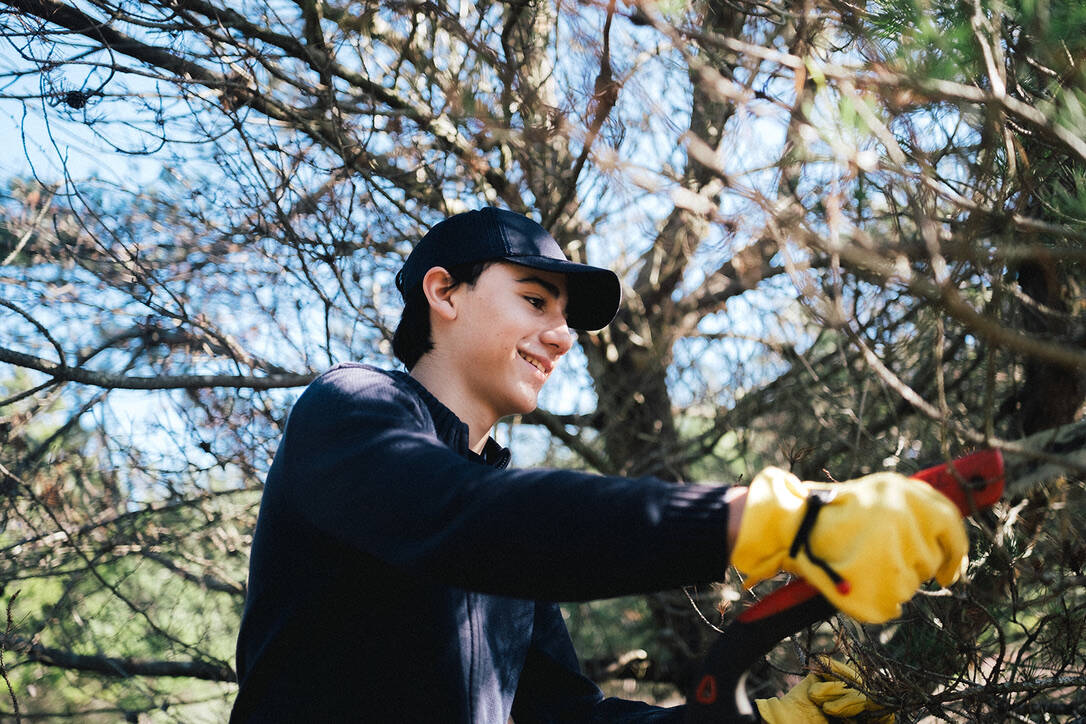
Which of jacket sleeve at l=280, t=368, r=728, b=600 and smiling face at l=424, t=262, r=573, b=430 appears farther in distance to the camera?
smiling face at l=424, t=262, r=573, b=430

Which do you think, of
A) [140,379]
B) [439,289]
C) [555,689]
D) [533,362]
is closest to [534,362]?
[533,362]

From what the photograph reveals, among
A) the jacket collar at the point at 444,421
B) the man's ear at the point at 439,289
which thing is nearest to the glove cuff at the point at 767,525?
the jacket collar at the point at 444,421

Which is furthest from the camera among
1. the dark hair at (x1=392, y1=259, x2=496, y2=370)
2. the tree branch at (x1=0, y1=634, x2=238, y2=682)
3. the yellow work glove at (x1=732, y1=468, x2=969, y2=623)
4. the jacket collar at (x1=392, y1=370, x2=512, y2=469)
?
the tree branch at (x1=0, y1=634, x2=238, y2=682)

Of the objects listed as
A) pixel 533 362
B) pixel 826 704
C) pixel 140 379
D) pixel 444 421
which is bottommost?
pixel 826 704

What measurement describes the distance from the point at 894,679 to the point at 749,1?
1.80 metres

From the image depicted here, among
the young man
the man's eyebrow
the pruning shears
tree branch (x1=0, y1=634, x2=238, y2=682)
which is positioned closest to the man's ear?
the young man

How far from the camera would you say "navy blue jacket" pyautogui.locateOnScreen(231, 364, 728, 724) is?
1.27 meters

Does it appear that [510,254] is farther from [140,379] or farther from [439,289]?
[140,379]

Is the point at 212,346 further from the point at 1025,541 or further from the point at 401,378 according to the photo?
the point at 1025,541

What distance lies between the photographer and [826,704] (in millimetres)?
2025

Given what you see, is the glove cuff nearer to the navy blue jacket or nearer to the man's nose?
the navy blue jacket

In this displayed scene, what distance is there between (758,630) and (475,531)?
1.58ft

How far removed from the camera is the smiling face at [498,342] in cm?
207

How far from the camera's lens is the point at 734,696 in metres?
1.43
